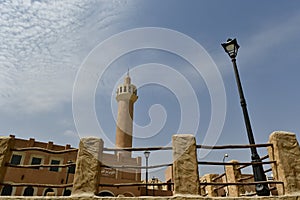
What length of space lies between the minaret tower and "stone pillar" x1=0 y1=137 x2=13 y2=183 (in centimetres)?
2743

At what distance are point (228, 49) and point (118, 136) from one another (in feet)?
95.8

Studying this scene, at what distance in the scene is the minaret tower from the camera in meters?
34.1

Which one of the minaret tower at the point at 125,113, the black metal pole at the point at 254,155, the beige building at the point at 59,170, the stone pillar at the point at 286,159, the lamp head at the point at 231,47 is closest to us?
the stone pillar at the point at 286,159

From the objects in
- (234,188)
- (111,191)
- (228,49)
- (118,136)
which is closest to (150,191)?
(111,191)

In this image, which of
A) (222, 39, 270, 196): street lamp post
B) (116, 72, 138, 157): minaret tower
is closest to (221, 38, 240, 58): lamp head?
(222, 39, 270, 196): street lamp post

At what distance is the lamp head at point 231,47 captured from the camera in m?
7.02

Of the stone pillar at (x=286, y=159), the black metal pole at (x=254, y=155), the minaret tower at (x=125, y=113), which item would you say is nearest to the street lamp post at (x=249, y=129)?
the black metal pole at (x=254, y=155)

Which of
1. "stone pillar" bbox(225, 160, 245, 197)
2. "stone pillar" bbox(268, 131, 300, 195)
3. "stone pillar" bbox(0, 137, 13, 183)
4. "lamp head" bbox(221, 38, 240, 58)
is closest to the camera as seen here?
"stone pillar" bbox(268, 131, 300, 195)

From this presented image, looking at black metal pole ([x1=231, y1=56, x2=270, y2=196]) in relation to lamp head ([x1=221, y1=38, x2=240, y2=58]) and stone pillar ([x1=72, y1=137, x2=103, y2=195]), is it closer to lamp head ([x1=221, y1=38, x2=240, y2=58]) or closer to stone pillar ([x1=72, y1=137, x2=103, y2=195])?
lamp head ([x1=221, y1=38, x2=240, y2=58])

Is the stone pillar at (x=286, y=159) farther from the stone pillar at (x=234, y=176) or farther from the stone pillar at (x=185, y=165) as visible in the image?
the stone pillar at (x=234, y=176)

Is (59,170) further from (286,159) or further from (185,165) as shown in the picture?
(286,159)

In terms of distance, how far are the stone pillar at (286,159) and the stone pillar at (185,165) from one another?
1.53 meters

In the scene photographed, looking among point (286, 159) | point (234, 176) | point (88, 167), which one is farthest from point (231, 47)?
point (88, 167)

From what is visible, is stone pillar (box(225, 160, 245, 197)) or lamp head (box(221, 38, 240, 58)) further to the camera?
stone pillar (box(225, 160, 245, 197))
